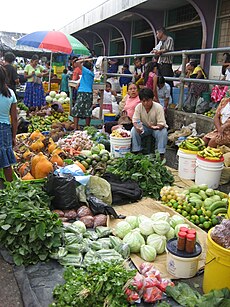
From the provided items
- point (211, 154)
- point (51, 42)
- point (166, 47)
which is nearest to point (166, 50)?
point (166, 47)

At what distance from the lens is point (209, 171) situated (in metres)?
5.04

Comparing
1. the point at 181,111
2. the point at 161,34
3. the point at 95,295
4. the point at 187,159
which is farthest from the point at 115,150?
the point at 95,295

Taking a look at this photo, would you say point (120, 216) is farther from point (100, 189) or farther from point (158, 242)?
point (158, 242)

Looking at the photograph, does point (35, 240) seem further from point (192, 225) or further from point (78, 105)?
point (78, 105)

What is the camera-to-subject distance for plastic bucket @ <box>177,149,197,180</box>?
5.49 m

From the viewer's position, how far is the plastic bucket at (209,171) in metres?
5.02

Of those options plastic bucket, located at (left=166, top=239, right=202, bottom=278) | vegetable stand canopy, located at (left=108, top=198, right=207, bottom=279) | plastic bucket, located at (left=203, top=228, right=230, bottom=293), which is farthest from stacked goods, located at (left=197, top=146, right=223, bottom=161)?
plastic bucket, located at (left=203, top=228, right=230, bottom=293)

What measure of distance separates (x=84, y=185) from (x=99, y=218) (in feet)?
1.96

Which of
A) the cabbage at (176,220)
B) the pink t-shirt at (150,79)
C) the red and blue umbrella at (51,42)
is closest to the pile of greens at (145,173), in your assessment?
the cabbage at (176,220)

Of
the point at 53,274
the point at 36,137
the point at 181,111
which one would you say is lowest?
the point at 53,274

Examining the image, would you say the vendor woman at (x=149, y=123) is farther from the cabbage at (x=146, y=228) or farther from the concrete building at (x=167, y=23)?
the concrete building at (x=167, y=23)

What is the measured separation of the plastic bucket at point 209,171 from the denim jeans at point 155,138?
1135 millimetres

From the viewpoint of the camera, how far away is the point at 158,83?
746 cm

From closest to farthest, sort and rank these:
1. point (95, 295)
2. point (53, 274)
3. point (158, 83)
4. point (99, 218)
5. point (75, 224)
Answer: point (95, 295), point (53, 274), point (75, 224), point (99, 218), point (158, 83)
